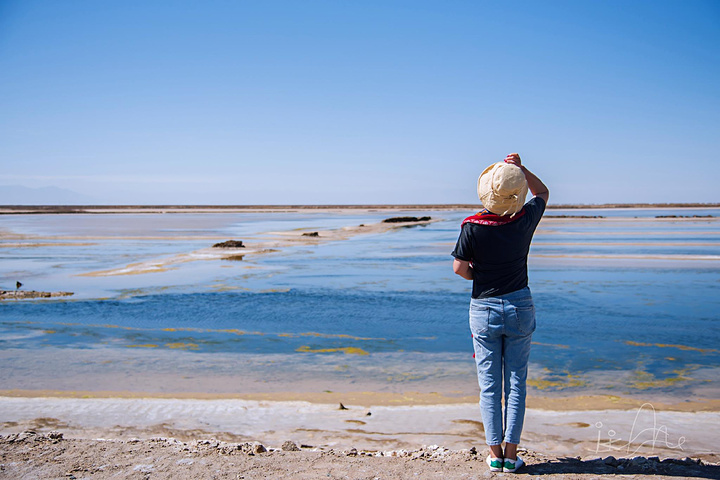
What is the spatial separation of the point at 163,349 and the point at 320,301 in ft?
13.6

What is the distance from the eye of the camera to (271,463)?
3.91 m

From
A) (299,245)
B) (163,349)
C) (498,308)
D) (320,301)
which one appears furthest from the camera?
(299,245)

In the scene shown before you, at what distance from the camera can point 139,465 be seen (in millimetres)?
3848

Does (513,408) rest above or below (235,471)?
above

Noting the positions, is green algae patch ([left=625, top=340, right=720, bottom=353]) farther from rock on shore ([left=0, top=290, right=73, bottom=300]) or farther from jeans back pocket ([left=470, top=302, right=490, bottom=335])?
rock on shore ([left=0, top=290, right=73, bottom=300])

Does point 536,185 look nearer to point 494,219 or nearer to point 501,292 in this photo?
point 494,219

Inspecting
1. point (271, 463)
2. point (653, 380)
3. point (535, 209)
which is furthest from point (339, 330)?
point (535, 209)

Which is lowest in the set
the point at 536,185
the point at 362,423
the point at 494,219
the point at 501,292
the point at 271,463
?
the point at 362,423

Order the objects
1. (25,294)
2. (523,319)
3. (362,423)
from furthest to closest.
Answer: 1. (25,294)
2. (362,423)
3. (523,319)

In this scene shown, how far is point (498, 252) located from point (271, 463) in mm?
2170

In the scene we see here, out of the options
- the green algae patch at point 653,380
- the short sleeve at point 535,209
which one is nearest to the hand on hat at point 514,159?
the short sleeve at point 535,209

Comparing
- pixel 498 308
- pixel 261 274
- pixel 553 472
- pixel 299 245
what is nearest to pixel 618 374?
pixel 553 472

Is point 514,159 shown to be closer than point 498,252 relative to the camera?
No

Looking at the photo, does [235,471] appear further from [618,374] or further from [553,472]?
[618,374]
